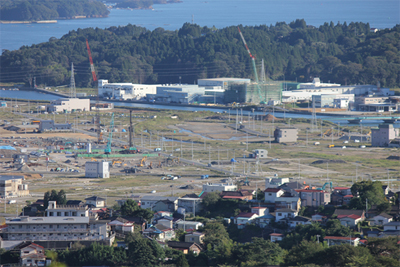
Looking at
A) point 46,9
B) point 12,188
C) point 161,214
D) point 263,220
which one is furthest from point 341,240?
point 46,9

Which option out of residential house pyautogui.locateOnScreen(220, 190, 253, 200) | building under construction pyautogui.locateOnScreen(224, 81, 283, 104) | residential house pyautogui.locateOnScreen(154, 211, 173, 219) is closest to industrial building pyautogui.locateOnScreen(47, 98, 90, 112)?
building under construction pyautogui.locateOnScreen(224, 81, 283, 104)

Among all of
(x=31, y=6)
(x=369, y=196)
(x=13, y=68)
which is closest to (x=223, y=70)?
(x=13, y=68)

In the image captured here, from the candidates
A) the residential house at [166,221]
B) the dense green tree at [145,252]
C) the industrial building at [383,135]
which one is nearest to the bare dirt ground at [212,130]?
the industrial building at [383,135]

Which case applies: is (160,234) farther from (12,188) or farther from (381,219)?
(12,188)

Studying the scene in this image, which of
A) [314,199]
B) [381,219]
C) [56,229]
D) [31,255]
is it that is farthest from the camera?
[314,199]

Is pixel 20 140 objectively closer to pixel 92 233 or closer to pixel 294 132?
pixel 294 132

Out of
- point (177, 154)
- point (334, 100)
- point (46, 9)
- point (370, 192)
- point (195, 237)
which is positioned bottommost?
point (177, 154)
